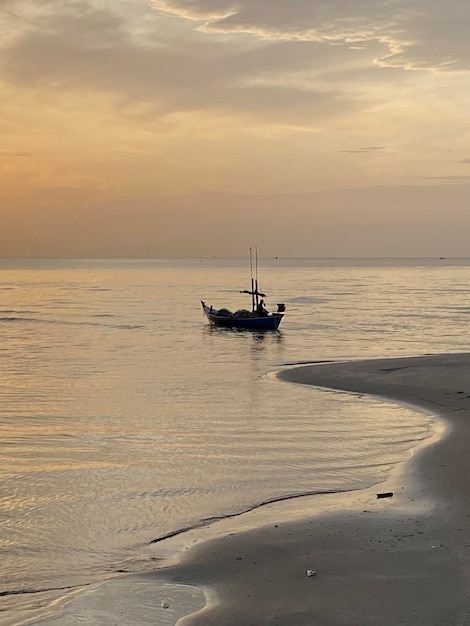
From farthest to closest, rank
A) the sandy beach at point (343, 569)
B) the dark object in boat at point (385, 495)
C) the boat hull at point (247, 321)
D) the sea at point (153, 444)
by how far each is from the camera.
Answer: the boat hull at point (247, 321)
the dark object in boat at point (385, 495)
the sea at point (153, 444)
the sandy beach at point (343, 569)

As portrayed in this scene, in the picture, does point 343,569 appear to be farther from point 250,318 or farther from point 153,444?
point 250,318

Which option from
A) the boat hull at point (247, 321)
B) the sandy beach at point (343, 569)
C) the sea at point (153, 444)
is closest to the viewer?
the sandy beach at point (343, 569)

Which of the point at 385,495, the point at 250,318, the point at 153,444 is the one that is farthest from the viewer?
the point at 250,318

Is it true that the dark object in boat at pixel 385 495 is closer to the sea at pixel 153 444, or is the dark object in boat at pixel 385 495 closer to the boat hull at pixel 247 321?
the sea at pixel 153 444

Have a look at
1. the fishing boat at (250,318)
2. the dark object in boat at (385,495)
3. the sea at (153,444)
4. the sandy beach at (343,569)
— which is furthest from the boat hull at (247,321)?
the dark object in boat at (385,495)

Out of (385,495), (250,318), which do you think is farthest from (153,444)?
(250,318)

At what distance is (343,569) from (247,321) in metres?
43.1

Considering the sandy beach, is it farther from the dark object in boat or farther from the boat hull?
the boat hull

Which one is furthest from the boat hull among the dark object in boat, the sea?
the dark object in boat

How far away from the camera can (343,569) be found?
9.69 metres

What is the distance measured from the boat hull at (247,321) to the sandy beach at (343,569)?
3659 centimetres

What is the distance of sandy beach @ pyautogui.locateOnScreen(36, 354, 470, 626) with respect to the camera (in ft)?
27.7

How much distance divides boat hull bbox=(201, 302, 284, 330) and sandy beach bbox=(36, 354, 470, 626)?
3659 centimetres

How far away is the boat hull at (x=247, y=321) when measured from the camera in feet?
168
